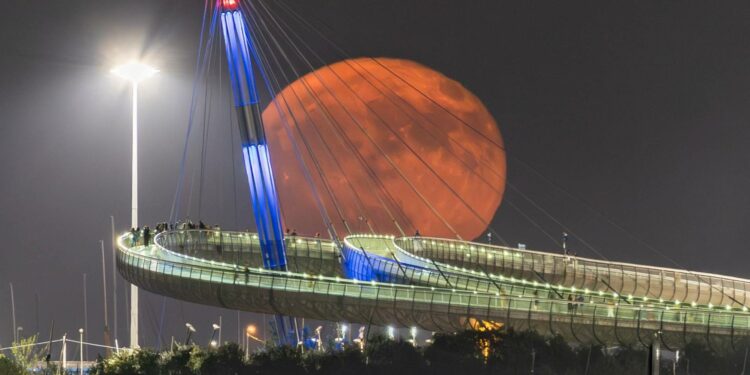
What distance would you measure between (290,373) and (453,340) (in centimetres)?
545

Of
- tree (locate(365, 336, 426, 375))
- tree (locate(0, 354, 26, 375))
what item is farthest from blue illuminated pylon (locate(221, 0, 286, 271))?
tree (locate(365, 336, 426, 375))

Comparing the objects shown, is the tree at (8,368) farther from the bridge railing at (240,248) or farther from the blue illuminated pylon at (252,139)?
the bridge railing at (240,248)

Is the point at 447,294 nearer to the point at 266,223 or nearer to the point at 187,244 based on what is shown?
the point at 266,223

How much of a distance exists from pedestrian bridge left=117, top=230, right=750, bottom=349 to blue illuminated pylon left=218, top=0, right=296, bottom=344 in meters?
3.62

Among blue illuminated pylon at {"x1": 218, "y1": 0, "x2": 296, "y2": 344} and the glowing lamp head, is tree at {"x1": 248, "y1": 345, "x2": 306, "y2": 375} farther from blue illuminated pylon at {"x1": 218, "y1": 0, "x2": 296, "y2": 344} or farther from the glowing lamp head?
the glowing lamp head

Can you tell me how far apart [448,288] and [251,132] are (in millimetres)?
13797

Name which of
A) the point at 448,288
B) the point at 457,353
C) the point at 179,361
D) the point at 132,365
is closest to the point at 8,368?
the point at 132,365

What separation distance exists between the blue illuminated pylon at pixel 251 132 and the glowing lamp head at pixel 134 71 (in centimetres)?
814

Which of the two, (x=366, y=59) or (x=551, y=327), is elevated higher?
(x=366, y=59)

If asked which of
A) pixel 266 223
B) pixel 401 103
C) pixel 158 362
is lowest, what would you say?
pixel 158 362

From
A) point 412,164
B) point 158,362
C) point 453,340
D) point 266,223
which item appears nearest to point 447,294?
point 453,340

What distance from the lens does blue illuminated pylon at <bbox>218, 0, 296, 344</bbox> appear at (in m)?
57.6

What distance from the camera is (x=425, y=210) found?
78.6 meters

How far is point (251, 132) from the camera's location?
190 feet
